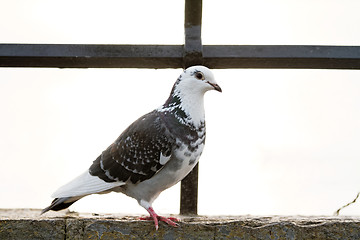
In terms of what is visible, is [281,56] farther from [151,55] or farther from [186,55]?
[151,55]

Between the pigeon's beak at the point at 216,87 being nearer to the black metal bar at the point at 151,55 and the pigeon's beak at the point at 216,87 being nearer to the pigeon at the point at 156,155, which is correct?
the pigeon at the point at 156,155

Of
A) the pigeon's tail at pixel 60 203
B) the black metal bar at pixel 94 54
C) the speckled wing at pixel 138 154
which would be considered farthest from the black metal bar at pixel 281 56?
the pigeon's tail at pixel 60 203

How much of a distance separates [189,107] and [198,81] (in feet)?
0.32

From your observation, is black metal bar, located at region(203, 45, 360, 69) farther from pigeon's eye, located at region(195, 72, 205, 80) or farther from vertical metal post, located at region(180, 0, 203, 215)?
pigeon's eye, located at region(195, 72, 205, 80)

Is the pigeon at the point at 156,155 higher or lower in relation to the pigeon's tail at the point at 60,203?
higher

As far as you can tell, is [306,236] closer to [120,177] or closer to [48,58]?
[120,177]

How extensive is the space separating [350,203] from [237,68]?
74 centimetres

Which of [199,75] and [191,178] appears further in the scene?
[191,178]

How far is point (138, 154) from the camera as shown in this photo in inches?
78.4

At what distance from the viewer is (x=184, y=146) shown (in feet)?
6.41

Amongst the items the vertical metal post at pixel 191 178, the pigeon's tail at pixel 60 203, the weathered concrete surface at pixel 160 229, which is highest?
the vertical metal post at pixel 191 178
